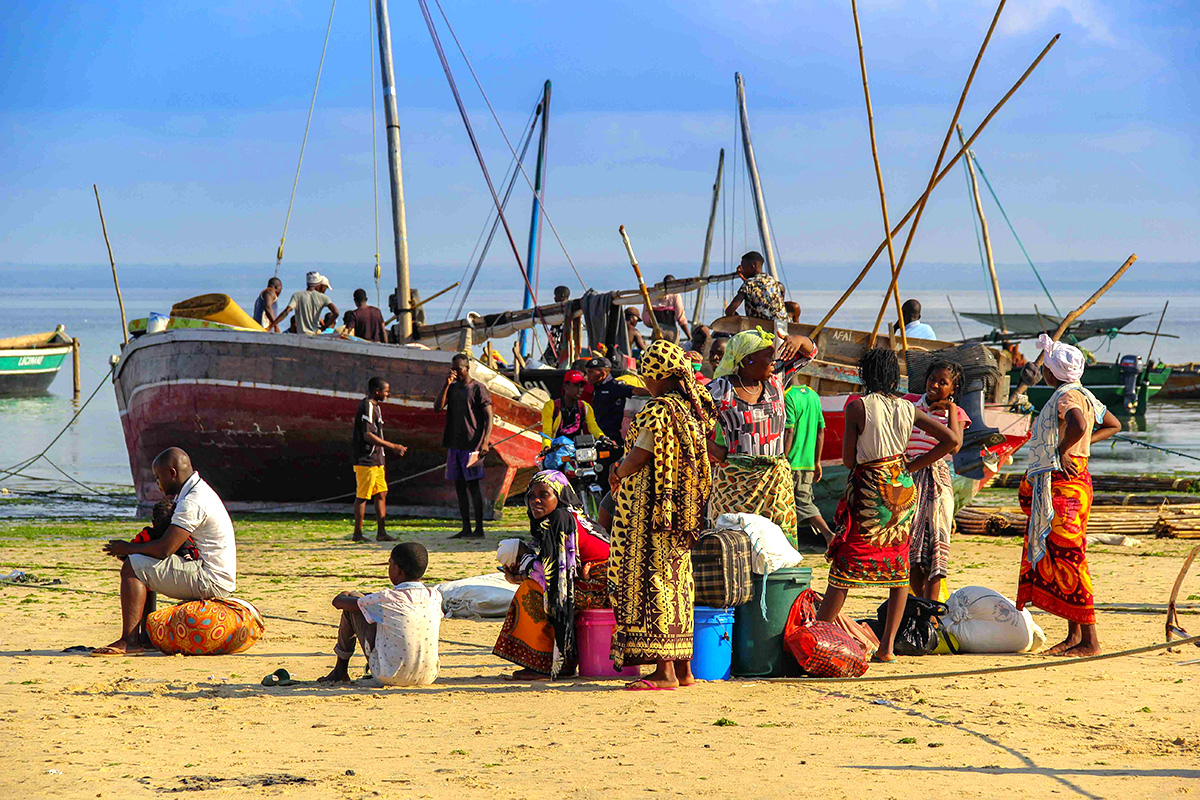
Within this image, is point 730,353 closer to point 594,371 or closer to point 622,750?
point 622,750

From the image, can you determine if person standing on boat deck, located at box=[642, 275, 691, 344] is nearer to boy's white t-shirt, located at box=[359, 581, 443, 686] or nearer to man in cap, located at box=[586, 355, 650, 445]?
man in cap, located at box=[586, 355, 650, 445]

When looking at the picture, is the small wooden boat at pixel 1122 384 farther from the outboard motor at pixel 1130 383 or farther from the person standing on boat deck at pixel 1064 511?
the person standing on boat deck at pixel 1064 511

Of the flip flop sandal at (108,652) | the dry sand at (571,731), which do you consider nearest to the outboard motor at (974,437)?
the dry sand at (571,731)

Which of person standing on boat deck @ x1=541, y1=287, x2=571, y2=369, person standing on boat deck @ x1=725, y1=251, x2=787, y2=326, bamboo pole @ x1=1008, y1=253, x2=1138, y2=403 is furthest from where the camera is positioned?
person standing on boat deck @ x1=541, y1=287, x2=571, y2=369

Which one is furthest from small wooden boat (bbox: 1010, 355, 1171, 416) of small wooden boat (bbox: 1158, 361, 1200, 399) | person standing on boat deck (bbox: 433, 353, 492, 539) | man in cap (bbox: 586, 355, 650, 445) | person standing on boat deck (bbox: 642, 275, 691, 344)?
man in cap (bbox: 586, 355, 650, 445)

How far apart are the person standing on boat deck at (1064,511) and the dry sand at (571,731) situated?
0.30m

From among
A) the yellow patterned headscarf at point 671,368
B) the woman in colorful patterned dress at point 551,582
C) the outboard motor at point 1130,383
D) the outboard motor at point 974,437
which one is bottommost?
the woman in colorful patterned dress at point 551,582

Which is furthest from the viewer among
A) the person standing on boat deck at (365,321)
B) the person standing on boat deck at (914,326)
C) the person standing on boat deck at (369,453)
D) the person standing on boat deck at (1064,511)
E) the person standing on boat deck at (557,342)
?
the person standing on boat deck at (557,342)

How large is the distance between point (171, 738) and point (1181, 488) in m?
13.2

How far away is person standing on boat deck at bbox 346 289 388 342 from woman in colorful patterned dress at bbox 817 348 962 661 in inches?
402

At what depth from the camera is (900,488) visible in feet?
20.5

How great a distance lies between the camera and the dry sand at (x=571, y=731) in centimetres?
452

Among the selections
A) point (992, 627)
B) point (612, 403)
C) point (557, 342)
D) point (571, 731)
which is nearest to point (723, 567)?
point (571, 731)

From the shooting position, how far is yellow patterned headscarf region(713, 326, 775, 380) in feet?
22.2
